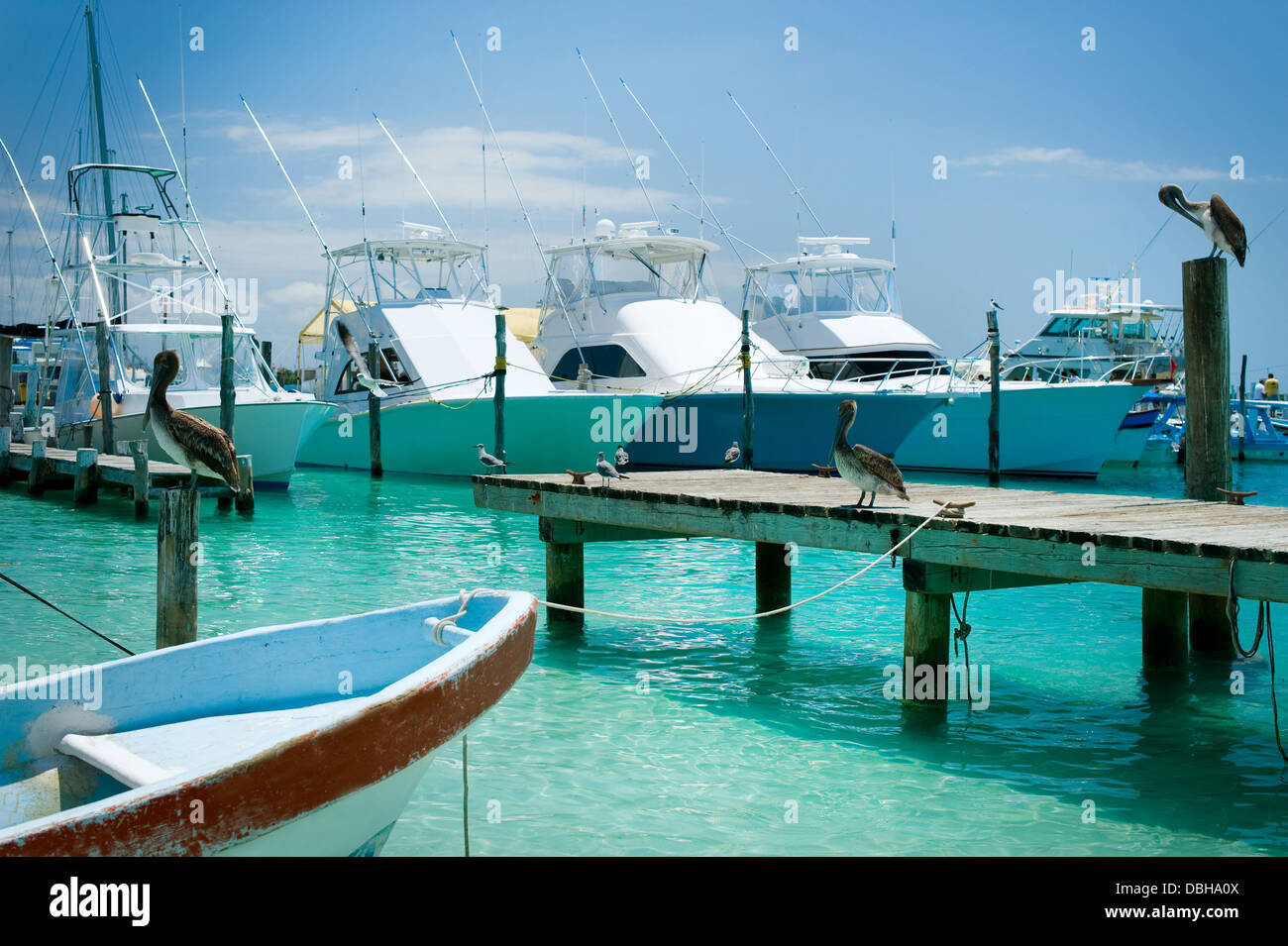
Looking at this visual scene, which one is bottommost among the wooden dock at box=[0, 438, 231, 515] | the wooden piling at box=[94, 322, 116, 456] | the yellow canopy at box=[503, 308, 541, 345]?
the wooden dock at box=[0, 438, 231, 515]

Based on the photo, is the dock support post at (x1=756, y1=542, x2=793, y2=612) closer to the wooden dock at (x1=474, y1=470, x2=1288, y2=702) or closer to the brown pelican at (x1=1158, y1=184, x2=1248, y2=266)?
the wooden dock at (x1=474, y1=470, x2=1288, y2=702)

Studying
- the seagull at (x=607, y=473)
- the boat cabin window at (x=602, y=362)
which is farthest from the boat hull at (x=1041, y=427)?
the seagull at (x=607, y=473)

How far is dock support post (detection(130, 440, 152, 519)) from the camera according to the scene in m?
17.7

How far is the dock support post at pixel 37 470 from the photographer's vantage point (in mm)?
20594

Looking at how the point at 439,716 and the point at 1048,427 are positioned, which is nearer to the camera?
the point at 439,716

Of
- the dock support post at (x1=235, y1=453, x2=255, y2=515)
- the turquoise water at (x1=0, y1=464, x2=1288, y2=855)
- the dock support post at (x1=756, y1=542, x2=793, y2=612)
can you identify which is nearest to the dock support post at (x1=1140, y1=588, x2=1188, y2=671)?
the turquoise water at (x1=0, y1=464, x2=1288, y2=855)

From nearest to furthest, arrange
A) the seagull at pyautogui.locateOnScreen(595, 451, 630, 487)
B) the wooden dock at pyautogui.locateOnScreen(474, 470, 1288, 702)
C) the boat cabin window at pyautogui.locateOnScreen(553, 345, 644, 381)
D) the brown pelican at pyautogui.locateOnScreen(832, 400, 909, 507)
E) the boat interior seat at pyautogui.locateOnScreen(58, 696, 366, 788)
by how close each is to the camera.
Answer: the boat interior seat at pyautogui.locateOnScreen(58, 696, 366, 788), the wooden dock at pyautogui.locateOnScreen(474, 470, 1288, 702), the brown pelican at pyautogui.locateOnScreen(832, 400, 909, 507), the seagull at pyautogui.locateOnScreen(595, 451, 630, 487), the boat cabin window at pyautogui.locateOnScreen(553, 345, 644, 381)

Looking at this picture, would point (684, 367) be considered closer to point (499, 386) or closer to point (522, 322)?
point (499, 386)

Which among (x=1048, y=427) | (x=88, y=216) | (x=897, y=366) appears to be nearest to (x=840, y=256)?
(x=897, y=366)

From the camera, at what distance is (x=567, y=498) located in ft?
29.7

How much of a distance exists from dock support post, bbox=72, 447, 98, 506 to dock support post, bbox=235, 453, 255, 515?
7.94ft

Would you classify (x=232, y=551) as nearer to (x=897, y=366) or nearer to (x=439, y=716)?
(x=439, y=716)
